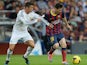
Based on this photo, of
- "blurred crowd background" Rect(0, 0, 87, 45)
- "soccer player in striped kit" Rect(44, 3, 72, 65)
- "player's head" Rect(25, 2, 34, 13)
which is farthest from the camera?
"blurred crowd background" Rect(0, 0, 87, 45)

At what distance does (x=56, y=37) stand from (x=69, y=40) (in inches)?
244

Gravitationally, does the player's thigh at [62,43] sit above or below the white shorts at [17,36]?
below

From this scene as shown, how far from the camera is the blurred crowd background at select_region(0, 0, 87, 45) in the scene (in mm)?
21156

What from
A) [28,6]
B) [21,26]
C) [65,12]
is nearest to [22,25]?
[21,26]

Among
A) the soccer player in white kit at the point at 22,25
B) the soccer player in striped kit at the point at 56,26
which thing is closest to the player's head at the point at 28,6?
the soccer player in white kit at the point at 22,25

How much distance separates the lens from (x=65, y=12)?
22359 mm

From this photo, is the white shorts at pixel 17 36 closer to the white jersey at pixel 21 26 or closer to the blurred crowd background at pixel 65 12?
the white jersey at pixel 21 26

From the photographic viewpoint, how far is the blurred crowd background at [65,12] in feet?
69.4

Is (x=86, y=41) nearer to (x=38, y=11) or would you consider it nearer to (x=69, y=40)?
(x=69, y=40)

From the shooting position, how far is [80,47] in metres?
21.3

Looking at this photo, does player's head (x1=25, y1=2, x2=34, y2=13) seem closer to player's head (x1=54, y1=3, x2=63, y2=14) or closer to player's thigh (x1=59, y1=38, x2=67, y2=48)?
player's head (x1=54, y1=3, x2=63, y2=14)

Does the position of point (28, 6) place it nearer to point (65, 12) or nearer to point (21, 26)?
point (21, 26)

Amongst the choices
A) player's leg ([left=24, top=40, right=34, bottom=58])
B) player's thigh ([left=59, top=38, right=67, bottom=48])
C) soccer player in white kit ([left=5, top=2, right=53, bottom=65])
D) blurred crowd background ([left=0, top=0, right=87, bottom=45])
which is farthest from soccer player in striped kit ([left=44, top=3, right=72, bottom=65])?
blurred crowd background ([left=0, top=0, right=87, bottom=45])

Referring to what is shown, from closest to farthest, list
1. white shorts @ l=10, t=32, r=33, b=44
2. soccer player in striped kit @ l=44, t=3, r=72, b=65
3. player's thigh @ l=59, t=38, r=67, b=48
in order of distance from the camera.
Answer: white shorts @ l=10, t=32, r=33, b=44 → player's thigh @ l=59, t=38, r=67, b=48 → soccer player in striped kit @ l=44, t=3, r=72, b=65
